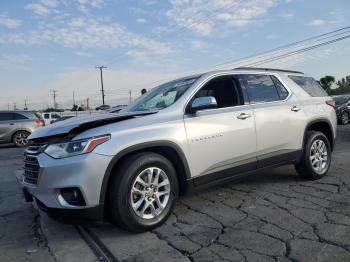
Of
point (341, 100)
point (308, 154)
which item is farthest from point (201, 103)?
point (341, 100)

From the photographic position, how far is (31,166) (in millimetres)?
4234

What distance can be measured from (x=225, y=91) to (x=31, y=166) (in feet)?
8.82

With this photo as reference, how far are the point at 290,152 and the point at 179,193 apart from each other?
2.07 meters

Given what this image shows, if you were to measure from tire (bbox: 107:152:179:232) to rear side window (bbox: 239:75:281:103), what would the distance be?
5.83ft

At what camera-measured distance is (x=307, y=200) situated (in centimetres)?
508

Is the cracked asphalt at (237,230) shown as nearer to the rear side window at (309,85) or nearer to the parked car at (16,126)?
the rear side window at (309,85)

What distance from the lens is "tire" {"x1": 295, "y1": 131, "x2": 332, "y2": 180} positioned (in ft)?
20.0

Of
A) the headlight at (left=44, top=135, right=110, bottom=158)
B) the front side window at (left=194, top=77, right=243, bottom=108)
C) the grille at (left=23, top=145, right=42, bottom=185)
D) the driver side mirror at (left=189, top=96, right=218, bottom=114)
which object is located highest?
the front side window at (left=194, top=77, right=243, bottom=108)

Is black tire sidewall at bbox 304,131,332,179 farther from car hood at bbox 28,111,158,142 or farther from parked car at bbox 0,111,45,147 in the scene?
parked car at bbox 0,111,45,147

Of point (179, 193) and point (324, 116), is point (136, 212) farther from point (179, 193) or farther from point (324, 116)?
point (324, 116)

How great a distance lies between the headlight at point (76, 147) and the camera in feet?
12.8

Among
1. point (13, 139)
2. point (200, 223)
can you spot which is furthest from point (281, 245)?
point (13, 139)

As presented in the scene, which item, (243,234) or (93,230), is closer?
(243,234)

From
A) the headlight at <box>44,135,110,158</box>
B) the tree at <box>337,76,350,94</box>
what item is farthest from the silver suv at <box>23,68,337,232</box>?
the tree at <box>337,76,350,94</box>
